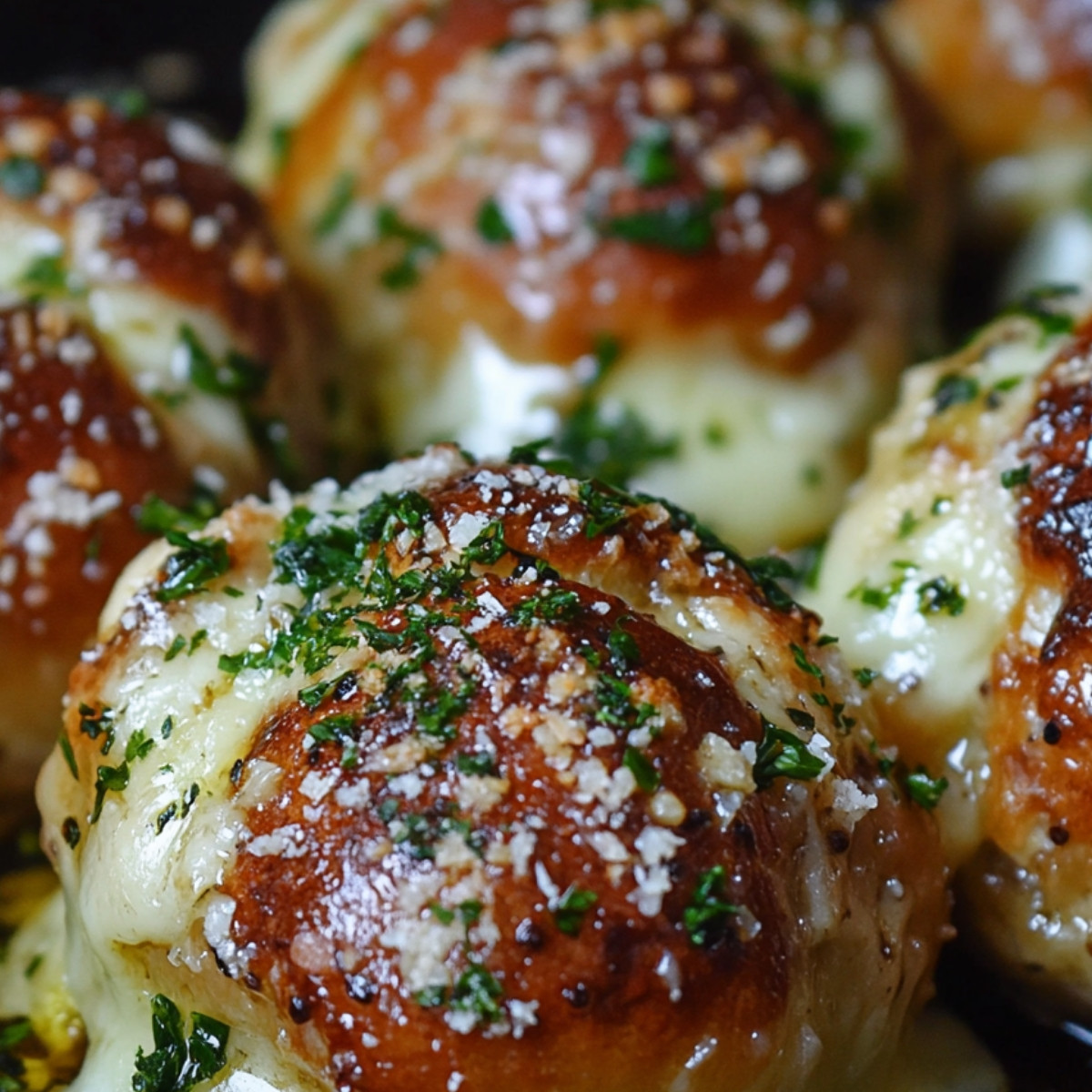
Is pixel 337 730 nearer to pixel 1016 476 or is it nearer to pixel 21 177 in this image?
pixel 1016 476

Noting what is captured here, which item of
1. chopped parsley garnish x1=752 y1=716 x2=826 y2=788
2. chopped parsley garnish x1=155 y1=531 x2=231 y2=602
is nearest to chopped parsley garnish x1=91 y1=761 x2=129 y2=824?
chopped parsley garnish x1=155 y1=531 x2=231 y2=602

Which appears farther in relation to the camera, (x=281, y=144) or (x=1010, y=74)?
(x=1010, y=74)

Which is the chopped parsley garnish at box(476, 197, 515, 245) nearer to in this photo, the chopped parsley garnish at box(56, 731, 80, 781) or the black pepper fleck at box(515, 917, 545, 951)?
the chopped parsley garnish at box(56, 731, 80, 781)

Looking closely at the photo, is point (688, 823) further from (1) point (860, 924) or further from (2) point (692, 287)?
(2) point (692, 287)

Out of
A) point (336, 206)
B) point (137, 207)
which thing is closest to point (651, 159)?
point (336, 206)

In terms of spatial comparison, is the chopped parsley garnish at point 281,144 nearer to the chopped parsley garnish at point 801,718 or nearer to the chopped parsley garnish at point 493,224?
the chopped parsley garnish at point 493,224

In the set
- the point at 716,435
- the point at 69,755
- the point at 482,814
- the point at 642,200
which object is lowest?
the point at 716,435
